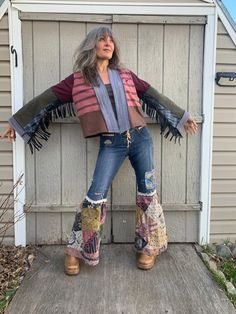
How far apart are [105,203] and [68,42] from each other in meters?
1.24

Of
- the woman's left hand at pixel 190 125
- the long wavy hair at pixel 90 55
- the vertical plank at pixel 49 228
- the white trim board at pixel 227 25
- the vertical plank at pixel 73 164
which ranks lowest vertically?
the vertical plank at pixel 49 228

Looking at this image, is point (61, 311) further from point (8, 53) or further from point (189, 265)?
point (8, 53)

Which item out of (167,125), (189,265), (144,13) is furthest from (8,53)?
(189,265)

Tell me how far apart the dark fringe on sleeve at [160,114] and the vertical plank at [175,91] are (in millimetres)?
180

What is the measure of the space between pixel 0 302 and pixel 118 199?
3.88ft

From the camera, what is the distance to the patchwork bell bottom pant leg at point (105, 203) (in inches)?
106

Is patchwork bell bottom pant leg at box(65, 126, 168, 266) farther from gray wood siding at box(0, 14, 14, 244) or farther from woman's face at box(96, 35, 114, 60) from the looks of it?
gray wood siding at box(0, 14, 14, 244)

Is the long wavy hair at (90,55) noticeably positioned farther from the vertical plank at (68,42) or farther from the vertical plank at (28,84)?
the vertical plank at (28,84)

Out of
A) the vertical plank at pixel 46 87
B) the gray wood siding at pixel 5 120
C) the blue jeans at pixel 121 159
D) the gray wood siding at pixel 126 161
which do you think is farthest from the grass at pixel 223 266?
the gray wood siding at pixel 5 120

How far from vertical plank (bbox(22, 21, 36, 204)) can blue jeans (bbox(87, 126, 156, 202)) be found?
2.16ft

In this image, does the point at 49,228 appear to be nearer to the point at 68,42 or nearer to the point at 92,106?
the point at 92,106

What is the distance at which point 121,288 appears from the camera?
2584 mm

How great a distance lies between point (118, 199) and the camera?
3217 millimetres

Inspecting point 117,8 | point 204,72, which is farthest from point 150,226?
point 117,8
